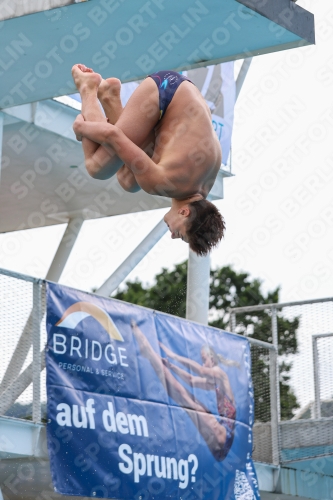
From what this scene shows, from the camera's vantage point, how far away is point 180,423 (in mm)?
10898

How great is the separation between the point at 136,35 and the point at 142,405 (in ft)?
12.2

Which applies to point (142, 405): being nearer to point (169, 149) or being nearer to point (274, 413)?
point (274, 413)

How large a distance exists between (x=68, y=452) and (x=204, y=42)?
4.03m

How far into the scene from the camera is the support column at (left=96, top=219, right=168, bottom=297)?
14.2 metres

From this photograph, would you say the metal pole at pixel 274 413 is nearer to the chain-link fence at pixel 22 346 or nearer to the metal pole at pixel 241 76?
the chain-link fence at pixel 22 346

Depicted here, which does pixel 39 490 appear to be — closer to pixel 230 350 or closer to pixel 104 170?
pixel 230 350

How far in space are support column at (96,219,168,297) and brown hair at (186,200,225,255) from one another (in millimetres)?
7122

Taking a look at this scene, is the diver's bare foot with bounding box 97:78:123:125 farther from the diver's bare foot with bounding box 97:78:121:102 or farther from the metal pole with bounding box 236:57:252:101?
the metal pole with bounding box 236:57:252:101

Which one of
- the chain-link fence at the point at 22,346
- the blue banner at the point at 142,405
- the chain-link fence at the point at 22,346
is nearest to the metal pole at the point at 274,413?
the blue banner at the point at 142,405

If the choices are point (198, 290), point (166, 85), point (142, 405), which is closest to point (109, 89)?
point (166, 85)

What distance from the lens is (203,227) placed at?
702cm

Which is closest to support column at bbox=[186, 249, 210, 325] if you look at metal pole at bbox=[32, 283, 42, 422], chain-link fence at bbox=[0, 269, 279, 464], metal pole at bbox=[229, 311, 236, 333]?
metal pole at bbox=[229, 311, 236, 333]

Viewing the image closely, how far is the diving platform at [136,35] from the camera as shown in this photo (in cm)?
894

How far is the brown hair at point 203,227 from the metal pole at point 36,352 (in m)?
3.12
